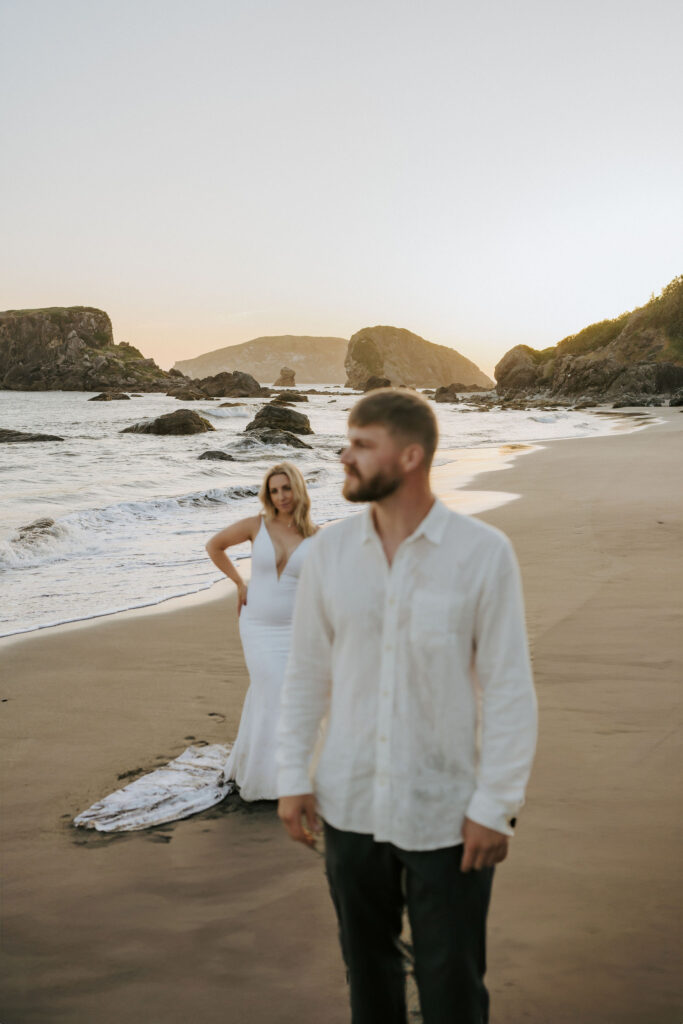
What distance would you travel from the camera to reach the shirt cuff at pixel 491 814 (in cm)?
187

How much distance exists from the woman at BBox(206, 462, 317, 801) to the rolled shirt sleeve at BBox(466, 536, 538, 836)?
2.32 metres

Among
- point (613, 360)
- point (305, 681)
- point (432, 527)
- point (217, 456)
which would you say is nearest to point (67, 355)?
point (613, 360)

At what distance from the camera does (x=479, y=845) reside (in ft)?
6.16

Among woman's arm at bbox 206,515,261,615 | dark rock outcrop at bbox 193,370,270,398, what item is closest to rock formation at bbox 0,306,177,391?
dark rock outcrop at bbox 193,370,270,398

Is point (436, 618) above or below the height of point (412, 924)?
above

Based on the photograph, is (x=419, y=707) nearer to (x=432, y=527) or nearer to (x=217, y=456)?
(x=432, y=527)

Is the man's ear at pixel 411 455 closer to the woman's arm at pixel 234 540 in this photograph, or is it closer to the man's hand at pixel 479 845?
the man's hand at pixel 479 845

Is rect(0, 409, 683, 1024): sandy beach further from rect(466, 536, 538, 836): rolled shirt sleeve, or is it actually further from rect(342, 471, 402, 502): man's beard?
rect(342, 471, 402, 502): man's beard

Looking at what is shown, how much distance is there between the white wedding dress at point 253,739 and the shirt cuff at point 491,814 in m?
2.31

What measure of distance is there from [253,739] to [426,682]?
7.97 ft

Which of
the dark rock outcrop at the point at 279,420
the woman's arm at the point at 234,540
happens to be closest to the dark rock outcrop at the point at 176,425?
the dark rock outcrop at the point at 279,420

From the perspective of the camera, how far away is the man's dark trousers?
75.8 inches

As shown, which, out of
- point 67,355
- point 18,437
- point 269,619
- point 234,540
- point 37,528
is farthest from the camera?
point 67,355

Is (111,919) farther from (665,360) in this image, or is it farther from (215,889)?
(665,360)
